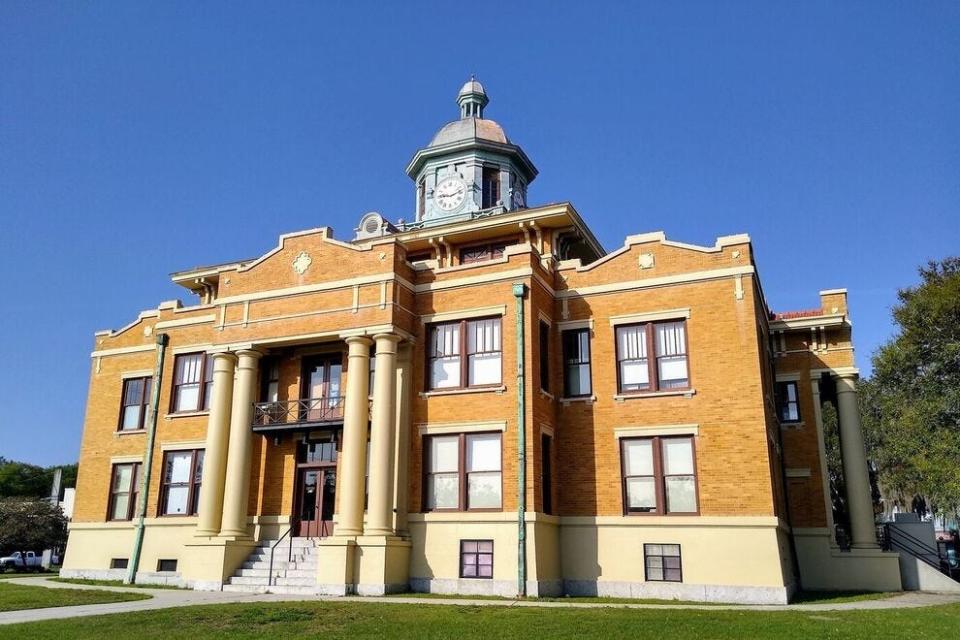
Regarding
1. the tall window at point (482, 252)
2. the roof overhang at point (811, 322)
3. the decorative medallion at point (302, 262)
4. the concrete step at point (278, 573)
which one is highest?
the tall window at point (482, 252)

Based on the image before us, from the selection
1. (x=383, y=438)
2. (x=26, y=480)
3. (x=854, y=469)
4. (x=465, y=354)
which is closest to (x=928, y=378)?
(x=854, y=469)

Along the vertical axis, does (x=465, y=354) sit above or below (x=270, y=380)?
above

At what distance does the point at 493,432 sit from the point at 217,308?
940cm

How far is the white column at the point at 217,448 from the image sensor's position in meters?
22.5

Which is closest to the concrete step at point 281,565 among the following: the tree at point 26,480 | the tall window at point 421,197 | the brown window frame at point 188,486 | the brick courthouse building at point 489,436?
the brick courthouse building at point 489,436

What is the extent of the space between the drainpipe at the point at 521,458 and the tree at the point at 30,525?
3063cm

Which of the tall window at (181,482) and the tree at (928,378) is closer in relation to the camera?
the tall window at (181,482)

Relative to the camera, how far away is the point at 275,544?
21.9 metres

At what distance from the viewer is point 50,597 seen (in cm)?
1769

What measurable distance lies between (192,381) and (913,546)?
25348 millimetres

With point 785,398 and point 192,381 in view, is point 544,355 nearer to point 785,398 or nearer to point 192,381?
point 785,398

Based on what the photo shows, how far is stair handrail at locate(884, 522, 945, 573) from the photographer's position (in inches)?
1089

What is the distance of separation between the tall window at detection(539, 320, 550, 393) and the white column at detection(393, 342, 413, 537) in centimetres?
362

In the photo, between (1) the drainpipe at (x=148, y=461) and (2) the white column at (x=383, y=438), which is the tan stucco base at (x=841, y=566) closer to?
(2) the white column at (x=383, y=438)
